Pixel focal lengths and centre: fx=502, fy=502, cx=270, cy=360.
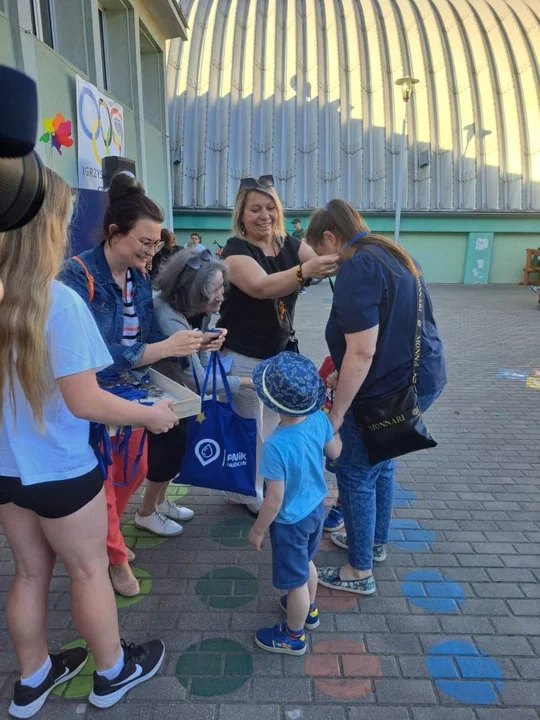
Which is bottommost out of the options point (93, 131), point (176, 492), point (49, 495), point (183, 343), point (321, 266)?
point (176, 492)

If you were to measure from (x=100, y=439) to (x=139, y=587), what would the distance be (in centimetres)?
112

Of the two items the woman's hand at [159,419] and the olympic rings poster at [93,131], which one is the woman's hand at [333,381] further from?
the olympic rings poster at [93,131]

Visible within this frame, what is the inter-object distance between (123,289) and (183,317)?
13.4 inches

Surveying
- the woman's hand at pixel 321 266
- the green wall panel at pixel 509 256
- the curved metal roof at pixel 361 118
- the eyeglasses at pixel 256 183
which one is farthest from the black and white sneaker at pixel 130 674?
the green wall panel at pixel 509 256

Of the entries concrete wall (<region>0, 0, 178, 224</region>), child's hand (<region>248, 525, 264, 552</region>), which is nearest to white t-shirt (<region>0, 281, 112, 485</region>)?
child's hand (<region>248, 525, 264, 552</region>)

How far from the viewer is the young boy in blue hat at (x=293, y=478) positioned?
191cm

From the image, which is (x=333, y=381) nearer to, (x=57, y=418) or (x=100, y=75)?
(x=57, y=418)

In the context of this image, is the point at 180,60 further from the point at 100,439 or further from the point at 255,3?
the point at 100,439

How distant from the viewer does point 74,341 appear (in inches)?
55.6

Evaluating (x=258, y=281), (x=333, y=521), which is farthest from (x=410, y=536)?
→ (x=258, y=281)

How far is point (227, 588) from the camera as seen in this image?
99.9 inches

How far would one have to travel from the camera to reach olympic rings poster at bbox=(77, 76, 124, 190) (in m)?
6.77

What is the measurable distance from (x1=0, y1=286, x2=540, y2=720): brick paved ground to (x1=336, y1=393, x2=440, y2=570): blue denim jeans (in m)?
0.26

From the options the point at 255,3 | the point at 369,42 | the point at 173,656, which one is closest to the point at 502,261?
the point at 369,42
